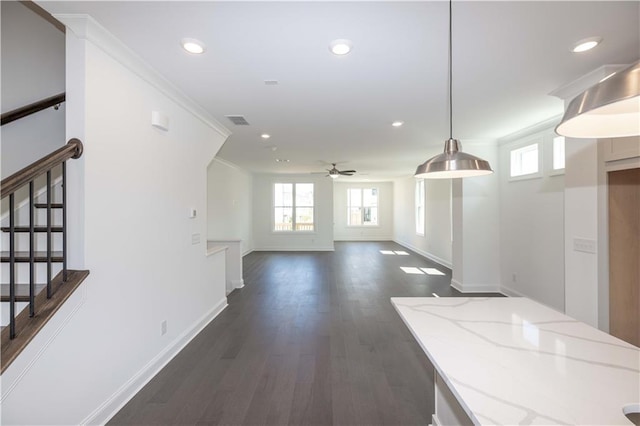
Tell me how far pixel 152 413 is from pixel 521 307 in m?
2.57

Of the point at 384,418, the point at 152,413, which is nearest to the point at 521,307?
the point at 384,418

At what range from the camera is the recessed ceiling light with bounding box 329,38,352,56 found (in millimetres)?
1955

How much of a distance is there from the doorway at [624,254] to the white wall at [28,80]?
15.1ft

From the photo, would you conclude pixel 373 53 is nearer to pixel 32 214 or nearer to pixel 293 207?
pixel 32 214

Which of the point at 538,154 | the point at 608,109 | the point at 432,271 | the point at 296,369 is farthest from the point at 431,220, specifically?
the point at 608,109

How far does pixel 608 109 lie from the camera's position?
1040mm

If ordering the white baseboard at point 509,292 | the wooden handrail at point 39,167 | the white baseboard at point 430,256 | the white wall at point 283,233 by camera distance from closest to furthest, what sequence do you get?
→ the wooden handrail at point 39,167 → the white baseboard at point 509,292 → the white baseboard at point 430,256 → the white wall at point 283,233

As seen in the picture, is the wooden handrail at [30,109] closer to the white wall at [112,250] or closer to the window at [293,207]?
the white wall at [112,250]

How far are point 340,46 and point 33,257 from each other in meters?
2.22

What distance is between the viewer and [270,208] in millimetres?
9953

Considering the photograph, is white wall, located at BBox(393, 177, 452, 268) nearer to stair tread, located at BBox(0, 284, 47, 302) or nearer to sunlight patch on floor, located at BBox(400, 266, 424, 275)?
sunlight patch on floor, located at BBox(400, 266, 424, 275)

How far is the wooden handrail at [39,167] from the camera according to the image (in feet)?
4.39

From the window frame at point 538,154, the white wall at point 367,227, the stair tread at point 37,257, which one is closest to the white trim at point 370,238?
the white wall at point 367,227

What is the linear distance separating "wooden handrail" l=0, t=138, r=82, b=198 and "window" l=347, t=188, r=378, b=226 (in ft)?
36.1
